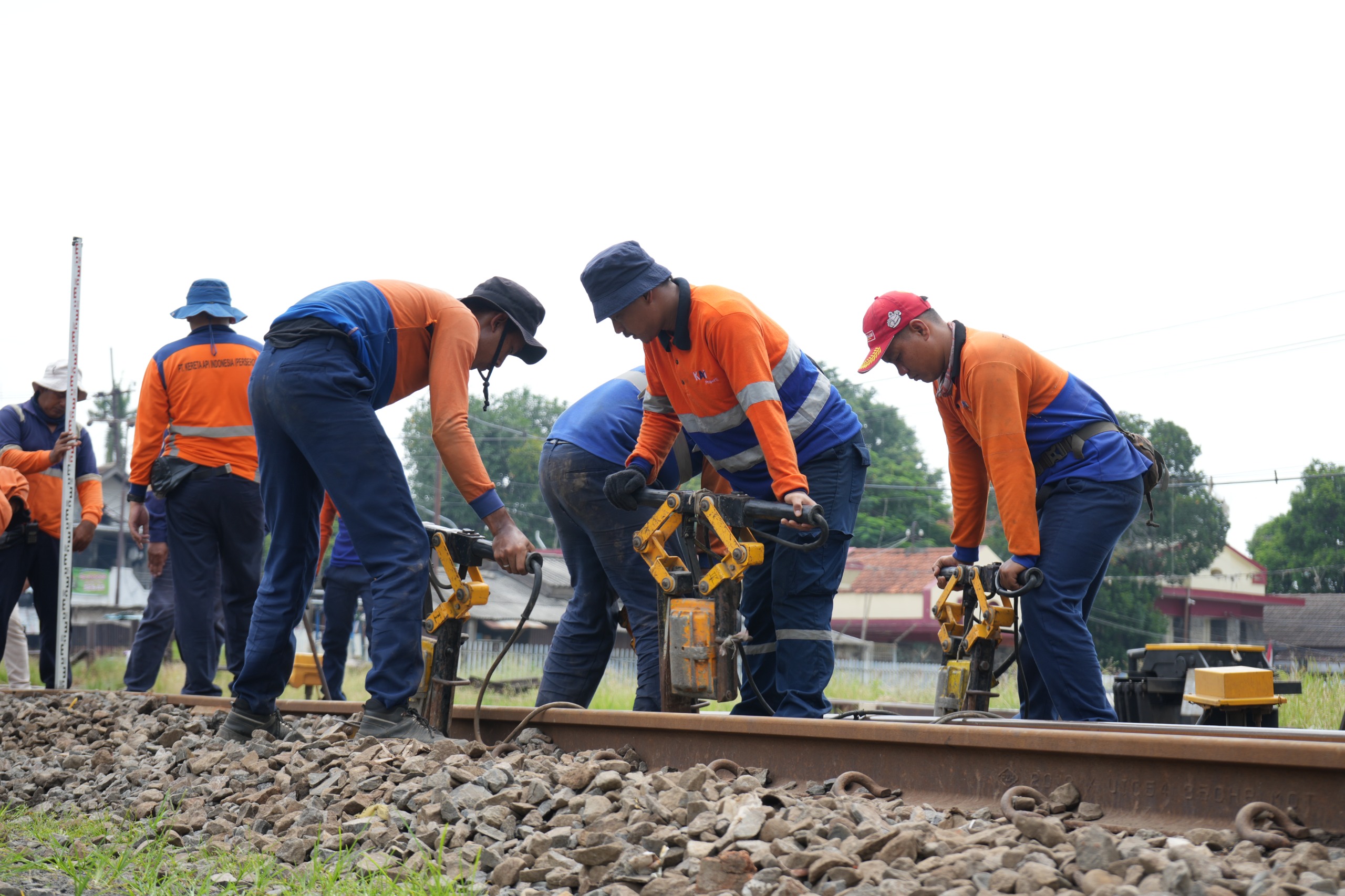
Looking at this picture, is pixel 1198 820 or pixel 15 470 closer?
pixel 1198 820

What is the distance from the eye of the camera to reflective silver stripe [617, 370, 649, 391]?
4.98 m

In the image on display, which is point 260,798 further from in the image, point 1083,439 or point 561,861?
point 1083,439

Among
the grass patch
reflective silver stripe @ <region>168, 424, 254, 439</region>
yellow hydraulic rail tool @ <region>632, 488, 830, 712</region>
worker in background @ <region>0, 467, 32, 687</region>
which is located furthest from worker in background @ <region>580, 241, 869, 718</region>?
worker in background @ <region>0, 467, 32, 687</region>

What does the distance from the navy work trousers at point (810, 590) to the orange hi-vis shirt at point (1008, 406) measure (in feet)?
1.55

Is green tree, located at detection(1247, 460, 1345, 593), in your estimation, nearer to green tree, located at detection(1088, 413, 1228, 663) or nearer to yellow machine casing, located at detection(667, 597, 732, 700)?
green tree, located at detection(1088, 413, 1228, 663)

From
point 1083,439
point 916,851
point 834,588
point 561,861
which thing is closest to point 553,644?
point 834,588

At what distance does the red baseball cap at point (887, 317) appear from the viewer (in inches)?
176

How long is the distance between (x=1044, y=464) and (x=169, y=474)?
4.46 metres

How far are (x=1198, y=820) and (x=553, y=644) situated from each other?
3076mm

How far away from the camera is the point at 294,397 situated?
155 inches

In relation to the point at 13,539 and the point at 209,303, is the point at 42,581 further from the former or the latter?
the point at 209,303

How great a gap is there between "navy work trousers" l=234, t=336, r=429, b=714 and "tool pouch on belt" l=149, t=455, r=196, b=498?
2.03 metres

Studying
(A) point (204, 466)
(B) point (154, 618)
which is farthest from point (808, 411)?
(B) point (154, 618)

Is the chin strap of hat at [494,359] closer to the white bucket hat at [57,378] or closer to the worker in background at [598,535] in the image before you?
the worker in background at [598,535]
